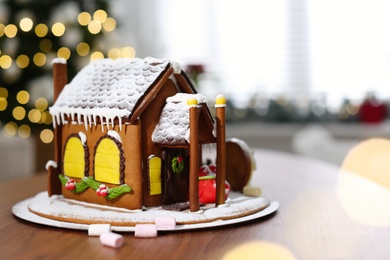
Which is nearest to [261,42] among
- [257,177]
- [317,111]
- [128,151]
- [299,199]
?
[317,111]

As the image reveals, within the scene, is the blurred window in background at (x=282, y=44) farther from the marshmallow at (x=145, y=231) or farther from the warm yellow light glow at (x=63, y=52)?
the marshmallow at (x=145, y=231)

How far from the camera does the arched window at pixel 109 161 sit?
3.49 feet

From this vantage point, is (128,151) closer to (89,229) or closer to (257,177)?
(89,229)

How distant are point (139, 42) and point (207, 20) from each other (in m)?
0.51

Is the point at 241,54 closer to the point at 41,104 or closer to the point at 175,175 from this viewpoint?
the point at 41,104

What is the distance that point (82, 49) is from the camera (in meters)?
3.88

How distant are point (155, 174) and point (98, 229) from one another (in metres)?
0.17

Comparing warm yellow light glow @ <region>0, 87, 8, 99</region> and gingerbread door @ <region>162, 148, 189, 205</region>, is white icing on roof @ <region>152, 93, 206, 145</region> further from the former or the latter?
warm yellow light glow @ <region>0, 87, 8, 99</region>

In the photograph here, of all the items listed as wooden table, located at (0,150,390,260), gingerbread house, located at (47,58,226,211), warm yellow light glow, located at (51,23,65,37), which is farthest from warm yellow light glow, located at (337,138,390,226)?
warm yellow light glow, located at (51,23,65,37)

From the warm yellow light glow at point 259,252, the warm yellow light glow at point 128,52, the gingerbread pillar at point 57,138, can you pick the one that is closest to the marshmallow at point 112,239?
the warm yellow light glow at point 259,252

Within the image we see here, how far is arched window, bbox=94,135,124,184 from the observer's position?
3.49ft

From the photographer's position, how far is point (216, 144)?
1095 millimetres

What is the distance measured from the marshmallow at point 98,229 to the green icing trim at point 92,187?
113 mm

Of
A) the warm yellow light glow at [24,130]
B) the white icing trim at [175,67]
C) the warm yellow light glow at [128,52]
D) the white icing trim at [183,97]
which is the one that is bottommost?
the warm yellow light glow at [24,130]
